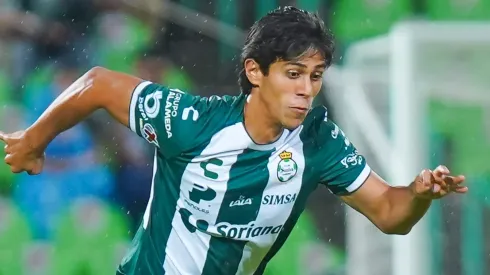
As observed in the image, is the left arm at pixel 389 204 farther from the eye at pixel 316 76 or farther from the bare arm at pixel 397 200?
the eye at pixel 316 76

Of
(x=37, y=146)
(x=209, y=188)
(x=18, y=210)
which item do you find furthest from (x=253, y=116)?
(x=18, y=210)

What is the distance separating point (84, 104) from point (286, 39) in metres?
0.45

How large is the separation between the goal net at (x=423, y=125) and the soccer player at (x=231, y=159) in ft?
3.43

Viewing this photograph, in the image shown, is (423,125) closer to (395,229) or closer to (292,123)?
(395,229)

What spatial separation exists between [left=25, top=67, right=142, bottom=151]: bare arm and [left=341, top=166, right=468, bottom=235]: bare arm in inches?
21.1

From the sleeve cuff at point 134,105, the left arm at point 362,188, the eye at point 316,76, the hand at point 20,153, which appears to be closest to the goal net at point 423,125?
the left arm at point 362,188

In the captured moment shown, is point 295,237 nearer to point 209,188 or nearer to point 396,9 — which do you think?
point 396,9

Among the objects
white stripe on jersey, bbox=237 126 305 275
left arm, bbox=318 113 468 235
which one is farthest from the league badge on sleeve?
left arm, bbox=318 113 468 235

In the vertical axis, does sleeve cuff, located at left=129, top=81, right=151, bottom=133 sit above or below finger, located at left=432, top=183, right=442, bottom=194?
below

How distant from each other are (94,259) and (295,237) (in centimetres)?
77

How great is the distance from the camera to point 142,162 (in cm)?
368

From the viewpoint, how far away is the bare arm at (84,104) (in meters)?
2.05

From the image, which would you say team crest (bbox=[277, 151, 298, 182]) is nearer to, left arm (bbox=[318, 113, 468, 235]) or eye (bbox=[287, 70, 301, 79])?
left arm (bbox=[318, 113, 468, 235])

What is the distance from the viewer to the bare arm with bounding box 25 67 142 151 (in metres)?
2.05
